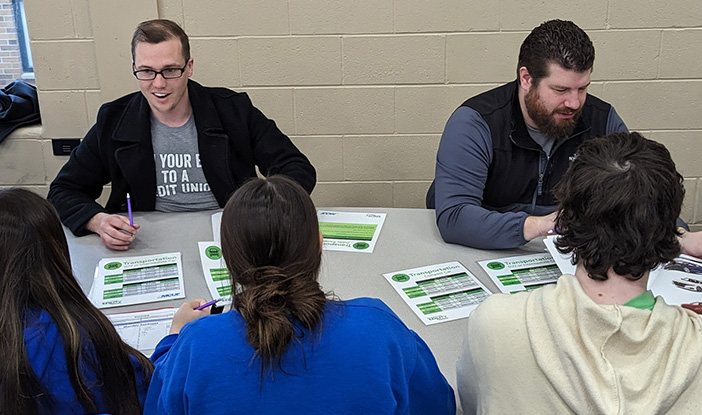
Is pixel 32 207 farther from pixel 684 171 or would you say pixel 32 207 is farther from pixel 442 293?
pixel 684 171

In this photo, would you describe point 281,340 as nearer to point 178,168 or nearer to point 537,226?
point 537,226

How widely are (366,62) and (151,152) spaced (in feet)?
3.74

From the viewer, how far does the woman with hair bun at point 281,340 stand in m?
1.07

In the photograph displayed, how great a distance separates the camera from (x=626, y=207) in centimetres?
114

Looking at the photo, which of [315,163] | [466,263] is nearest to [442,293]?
[466,263]

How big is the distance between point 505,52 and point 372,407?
7.44 feet

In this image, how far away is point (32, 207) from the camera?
128 centimetres

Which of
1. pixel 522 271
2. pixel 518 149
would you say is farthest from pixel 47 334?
pixel 518 149

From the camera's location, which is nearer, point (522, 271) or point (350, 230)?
point (522, 271)

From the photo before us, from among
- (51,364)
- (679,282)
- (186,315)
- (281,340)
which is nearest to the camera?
(281,340)

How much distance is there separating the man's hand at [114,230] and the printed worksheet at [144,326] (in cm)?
41

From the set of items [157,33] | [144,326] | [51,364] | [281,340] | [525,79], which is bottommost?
[144,326]

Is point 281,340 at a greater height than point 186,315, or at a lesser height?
greater

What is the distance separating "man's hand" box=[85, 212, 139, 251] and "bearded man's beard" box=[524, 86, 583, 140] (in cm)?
126
